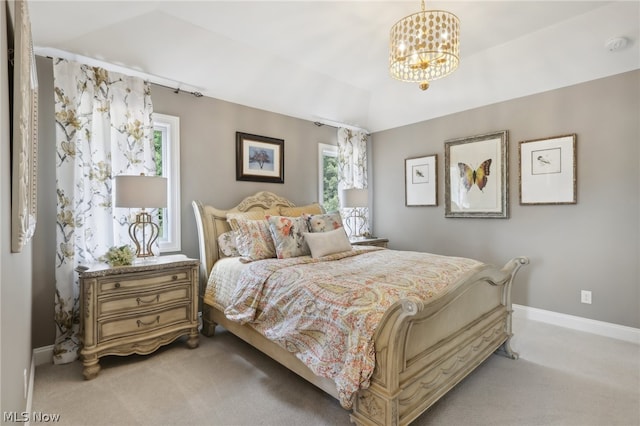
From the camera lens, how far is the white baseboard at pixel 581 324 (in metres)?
3.01

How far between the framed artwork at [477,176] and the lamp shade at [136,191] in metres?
3.49

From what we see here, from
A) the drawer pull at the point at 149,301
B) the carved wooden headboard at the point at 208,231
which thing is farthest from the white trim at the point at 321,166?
the drawer pull at the point at 149,301

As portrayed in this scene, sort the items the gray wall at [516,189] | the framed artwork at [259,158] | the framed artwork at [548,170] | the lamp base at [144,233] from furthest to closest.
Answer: the framed artwork at [259,158]
the framed artwork at [548,170]
the gray wall at [516,189]
the lamp base at [144,233]

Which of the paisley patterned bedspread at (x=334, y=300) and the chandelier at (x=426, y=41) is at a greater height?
the chandelier at (x=426, y=41)

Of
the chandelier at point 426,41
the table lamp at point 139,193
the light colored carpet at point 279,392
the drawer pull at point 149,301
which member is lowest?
the light colored carpet at point 279,392

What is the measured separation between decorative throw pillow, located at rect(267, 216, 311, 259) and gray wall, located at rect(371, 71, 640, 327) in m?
2.29

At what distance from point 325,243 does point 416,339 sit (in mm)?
1406

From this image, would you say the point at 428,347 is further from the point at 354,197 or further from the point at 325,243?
the point at 354,197

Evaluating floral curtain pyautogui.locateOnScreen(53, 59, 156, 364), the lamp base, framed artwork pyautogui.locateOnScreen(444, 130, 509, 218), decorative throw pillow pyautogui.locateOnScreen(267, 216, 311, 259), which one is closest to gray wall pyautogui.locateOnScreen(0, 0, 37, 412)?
floral curtain pyautogui.locateOnScreen(53, 59, 156, 364)

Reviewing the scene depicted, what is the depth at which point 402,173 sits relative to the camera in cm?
484

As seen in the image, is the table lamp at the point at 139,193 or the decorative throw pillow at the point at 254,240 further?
the decorative throw pillow at the point at 254,240

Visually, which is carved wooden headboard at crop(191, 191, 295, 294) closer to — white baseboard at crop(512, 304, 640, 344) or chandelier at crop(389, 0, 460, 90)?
chandelier at crop(389, 0, 460, 90)

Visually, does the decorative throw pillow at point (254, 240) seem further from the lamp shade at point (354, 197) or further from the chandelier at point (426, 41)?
the chandelier at point (426, 41)

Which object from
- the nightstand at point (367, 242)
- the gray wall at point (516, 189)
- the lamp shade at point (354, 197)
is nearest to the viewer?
the gray wall at point (516, 189)
